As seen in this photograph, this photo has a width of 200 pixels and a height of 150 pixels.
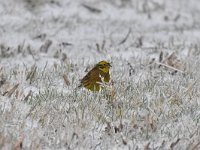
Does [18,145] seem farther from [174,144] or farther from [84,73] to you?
[84,73]

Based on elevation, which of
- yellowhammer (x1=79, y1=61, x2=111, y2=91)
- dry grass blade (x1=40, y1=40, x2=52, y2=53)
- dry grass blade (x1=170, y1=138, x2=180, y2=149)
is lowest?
dry grass blade (x1=40, y1=40, x2=52, y2=53)

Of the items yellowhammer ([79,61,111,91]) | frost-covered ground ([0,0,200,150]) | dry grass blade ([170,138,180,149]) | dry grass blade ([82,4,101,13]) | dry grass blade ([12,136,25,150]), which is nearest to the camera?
dry grass blade ([12,136,25,150])

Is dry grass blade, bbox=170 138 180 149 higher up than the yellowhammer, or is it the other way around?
the yellowhammer

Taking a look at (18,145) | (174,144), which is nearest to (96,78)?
(174,144)

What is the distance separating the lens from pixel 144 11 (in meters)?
13.1

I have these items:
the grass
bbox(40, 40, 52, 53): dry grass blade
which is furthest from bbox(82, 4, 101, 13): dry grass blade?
the grass

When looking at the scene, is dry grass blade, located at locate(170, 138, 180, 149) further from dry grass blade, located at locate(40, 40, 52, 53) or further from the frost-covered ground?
dry grass blade, located at locate(40, 40, 52, 53)

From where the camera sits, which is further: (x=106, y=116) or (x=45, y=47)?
(x=45, y=47)

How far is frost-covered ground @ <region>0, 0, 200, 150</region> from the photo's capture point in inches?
188

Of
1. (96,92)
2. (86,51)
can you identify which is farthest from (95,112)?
(86,51)

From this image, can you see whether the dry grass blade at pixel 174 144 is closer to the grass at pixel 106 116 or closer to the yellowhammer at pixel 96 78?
the grass at pixel 106 116

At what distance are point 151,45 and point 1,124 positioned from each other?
522 centimetres

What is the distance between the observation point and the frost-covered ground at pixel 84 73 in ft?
15.6

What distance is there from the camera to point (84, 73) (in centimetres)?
713
